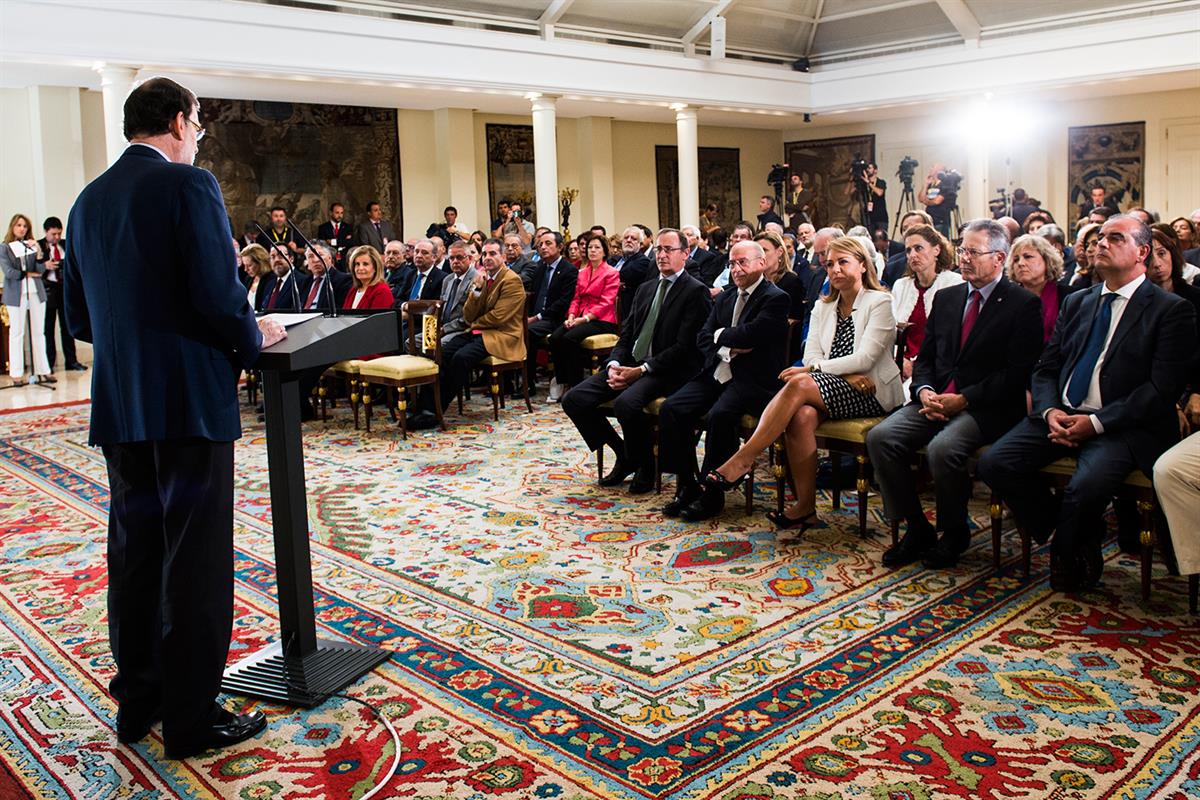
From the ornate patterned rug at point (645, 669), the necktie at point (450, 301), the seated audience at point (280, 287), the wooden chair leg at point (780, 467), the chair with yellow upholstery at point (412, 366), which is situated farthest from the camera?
the necktie at point (450, 301)

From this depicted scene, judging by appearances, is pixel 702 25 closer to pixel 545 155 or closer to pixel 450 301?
pixel 545 155

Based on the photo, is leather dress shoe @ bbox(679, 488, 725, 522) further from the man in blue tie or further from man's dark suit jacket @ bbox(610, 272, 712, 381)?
the man in blue tie

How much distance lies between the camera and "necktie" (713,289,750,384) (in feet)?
19.3

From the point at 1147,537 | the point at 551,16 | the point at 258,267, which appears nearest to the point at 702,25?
the point at 551,16

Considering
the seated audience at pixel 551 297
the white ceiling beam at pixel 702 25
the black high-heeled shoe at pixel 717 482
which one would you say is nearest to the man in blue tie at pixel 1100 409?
the black high-heeled shoe at pixel 717 482

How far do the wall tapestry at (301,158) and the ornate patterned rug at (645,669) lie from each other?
11.1m

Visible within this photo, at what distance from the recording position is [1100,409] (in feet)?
14.3

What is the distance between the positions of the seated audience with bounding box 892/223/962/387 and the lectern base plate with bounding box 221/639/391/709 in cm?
352

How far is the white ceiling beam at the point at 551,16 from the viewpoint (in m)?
15.2

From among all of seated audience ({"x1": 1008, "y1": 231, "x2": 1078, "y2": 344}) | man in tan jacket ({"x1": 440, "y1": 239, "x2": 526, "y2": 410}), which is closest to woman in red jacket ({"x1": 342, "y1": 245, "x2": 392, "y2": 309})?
man in tan jacket ({"x1": 440, "y1": 239, "x2": 526, "y2": 410})

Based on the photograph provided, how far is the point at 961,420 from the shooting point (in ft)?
15.5

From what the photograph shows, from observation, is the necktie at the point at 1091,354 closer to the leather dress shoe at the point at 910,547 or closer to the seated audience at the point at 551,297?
the leather dress shoe at the point at 910,547

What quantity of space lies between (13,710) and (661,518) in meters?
3.15

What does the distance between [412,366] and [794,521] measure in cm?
380
